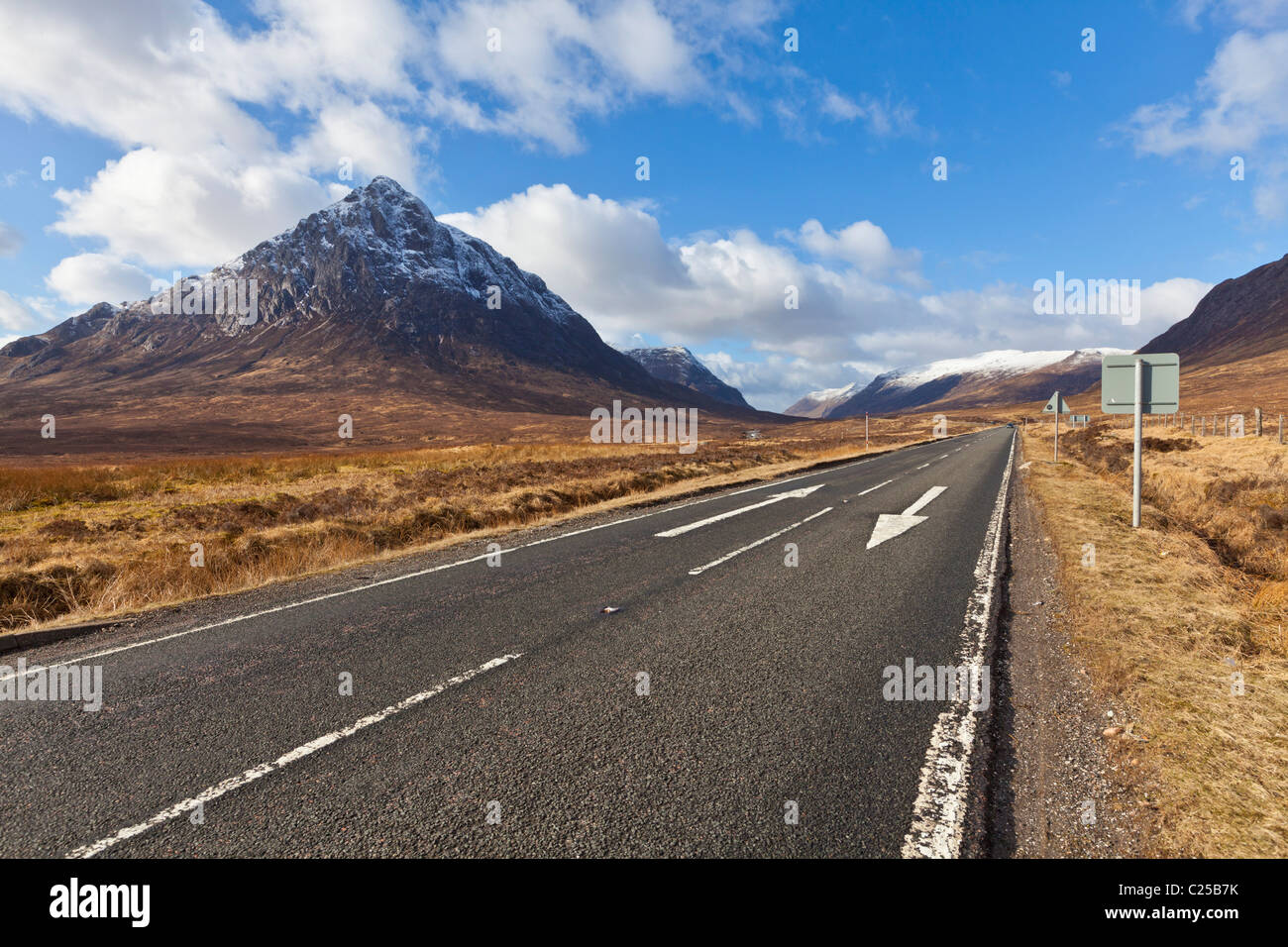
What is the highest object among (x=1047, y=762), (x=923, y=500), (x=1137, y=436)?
(x=1137, y=436)

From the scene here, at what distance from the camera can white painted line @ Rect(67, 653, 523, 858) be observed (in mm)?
2828

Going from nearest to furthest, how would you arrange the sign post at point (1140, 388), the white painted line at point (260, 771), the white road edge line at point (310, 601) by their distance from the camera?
the white painted line at point (260, 771)
the white road edge line at point (310, 601)
the sign post at point (1140, 388)

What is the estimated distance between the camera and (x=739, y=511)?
1345cm

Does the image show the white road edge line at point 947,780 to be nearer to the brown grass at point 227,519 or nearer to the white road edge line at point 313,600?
the white road edge line at point 313,600

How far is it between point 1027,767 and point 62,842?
5.07 metres

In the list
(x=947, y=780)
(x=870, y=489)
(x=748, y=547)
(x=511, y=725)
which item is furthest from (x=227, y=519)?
(x=870, y=489)

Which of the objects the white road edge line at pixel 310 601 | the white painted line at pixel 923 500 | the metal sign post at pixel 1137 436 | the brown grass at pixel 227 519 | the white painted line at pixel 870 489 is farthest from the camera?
the white painted line at pixel 870 489

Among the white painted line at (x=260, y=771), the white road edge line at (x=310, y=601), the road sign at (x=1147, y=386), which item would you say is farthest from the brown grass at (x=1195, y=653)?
the white road edge line at (x=310, y=601)

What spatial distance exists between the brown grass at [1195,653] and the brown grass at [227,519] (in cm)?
938

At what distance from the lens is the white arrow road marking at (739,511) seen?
10961 mm

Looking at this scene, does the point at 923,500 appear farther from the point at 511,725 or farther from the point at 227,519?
the point at 227,519

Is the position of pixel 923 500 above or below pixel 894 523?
above

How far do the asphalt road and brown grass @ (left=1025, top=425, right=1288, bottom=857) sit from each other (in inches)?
39.5

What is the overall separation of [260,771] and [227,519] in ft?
43.0
